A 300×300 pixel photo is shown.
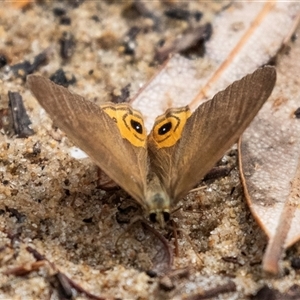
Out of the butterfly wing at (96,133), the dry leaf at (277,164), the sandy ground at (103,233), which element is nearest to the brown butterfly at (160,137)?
the butterfly wing at (96,133)

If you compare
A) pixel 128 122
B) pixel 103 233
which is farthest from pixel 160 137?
pixel 103 233

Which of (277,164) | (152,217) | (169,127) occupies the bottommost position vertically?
(152,217)

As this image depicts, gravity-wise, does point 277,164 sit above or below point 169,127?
above

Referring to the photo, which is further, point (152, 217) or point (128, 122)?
point (128, 122)

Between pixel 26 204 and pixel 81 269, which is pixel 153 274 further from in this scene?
pixel 26 204

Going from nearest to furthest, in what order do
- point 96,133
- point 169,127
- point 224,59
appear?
point 96,133, point 169,127, point 224,59

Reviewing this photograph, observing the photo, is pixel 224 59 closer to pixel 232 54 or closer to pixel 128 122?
pixel 232 54

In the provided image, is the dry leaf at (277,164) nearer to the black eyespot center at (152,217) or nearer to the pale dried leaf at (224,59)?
the pale dried leaf at (224,59)

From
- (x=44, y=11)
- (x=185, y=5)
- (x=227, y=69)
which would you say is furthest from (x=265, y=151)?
(x=44, y=11)
